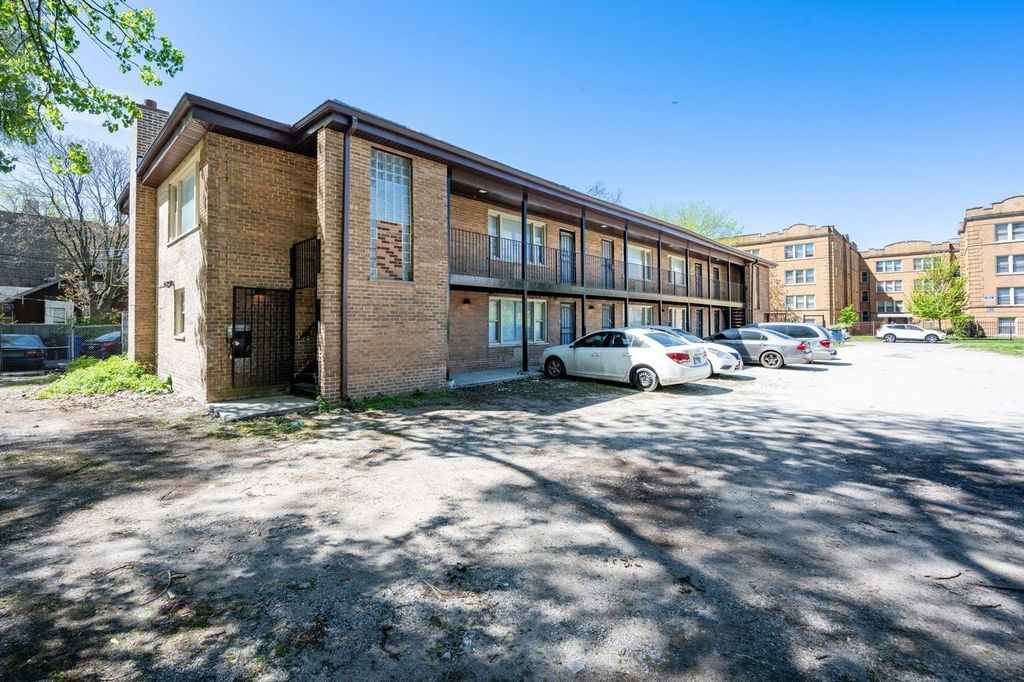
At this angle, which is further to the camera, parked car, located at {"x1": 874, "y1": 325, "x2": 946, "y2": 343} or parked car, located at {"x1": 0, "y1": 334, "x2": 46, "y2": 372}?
parked car, located at {"x1": 874, "y1": 325, "x2": 946, "y2": 343}

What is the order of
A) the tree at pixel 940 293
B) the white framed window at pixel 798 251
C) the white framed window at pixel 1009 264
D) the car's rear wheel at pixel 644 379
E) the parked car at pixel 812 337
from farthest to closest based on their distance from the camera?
the white framed window at pixel 798 251
the tree at pixel 940 293
the white framed window at pixel 1009 264
the parked car at pixel 812 337
the car's rear wheel at pixel 644 379

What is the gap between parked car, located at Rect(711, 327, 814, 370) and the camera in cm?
1619

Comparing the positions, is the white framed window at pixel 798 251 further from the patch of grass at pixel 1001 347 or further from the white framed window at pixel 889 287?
the white framed window at pixel 889 287

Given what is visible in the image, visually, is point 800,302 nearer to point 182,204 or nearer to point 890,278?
point 890,278

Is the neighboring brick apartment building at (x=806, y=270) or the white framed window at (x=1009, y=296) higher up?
the neighboring brick apartment building at (x=806, y=270)

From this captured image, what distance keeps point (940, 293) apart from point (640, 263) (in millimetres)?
35259

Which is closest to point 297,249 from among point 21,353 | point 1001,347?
point 21,353

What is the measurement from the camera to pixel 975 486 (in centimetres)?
465

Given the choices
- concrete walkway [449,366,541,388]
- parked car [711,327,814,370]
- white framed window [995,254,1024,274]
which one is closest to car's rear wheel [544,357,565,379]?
concrete walkway [449,366,541,388]

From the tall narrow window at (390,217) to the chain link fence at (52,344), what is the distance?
1231 centimetres

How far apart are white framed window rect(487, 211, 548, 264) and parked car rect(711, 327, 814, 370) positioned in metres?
7.94

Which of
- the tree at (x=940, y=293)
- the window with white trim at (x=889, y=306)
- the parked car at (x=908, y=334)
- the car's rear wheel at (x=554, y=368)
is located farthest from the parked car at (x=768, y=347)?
the window with white trim at (x=889, y=306)

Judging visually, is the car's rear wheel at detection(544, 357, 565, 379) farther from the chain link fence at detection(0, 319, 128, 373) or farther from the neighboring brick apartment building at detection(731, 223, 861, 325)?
the neighboring brick apartment building at detection(731, 223, 861, 325)

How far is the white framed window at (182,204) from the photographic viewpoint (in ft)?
33.5
